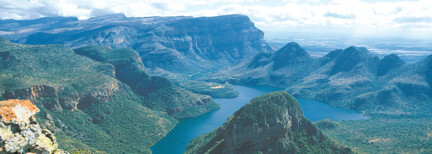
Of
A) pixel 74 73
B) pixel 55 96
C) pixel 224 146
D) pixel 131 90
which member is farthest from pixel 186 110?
pixel 224 146

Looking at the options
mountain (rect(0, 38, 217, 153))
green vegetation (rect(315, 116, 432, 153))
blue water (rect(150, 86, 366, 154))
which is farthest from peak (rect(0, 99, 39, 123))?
green vegetation (rect(315, 116, 432, 153))

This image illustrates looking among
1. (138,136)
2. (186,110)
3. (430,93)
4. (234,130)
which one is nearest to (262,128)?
(234,130)

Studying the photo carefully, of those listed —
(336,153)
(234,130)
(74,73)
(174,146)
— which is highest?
(74,73)

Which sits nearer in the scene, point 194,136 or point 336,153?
point 336,153

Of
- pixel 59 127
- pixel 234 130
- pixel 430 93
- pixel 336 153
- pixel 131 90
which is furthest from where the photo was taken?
pixel 430 93

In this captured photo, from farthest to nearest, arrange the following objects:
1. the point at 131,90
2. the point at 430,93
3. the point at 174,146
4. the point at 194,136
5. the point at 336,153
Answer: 1. the point at 430,93
2. the point at 131,90
3. the point at 194,136
4. the point at 174,146
5. the point at 336,153

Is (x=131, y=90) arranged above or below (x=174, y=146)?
above

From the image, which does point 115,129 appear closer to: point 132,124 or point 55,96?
point 132,124

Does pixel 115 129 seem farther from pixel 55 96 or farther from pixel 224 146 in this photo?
pixel 224 146
